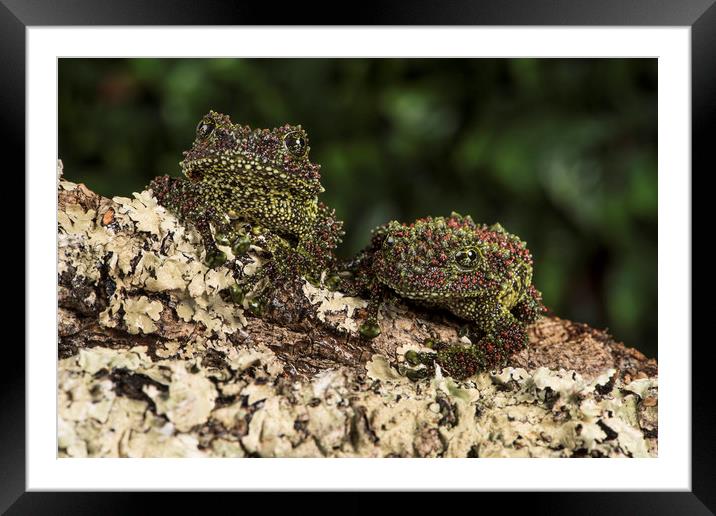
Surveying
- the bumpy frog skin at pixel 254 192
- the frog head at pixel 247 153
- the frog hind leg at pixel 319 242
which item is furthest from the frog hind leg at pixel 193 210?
the frog hind leg at pixel 319 242

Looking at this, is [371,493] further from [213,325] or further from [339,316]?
[213,325]

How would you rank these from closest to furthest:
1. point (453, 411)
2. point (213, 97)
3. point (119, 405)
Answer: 1. point (119, 405)
2. point (453, 411)
3. point (213, 97)

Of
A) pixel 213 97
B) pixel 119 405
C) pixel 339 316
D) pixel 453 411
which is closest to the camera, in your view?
pixel 119 405

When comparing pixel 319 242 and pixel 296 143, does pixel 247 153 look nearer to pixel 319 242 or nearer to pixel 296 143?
pixel 296 143

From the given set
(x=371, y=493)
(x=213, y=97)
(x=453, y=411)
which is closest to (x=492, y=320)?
(x=453, y=411)

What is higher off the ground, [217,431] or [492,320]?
[492,320]

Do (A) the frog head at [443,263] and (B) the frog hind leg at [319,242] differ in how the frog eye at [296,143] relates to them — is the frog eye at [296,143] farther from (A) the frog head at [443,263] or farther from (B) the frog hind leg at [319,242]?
(A) the frog head at [443,263]
